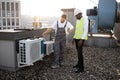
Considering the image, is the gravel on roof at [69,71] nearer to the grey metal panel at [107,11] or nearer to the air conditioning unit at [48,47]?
the air conditioning unit at [48,47]

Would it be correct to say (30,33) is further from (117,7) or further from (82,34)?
(117,7)

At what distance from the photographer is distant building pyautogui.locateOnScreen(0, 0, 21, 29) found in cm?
1411

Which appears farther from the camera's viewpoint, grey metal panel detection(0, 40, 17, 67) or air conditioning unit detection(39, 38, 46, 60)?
air conditioning unit detection(39, 38, 46, 60)

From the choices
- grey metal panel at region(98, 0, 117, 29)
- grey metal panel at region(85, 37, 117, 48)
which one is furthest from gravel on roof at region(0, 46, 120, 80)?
grey metal panel at region(85, 37, 117, 48)

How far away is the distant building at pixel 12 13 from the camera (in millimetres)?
14113

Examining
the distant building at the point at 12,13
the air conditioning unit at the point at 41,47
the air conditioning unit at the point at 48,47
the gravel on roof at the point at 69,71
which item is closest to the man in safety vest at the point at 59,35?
the gravel on roof at the point at 69,71

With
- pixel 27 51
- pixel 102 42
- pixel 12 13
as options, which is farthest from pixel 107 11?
pixel 12 13

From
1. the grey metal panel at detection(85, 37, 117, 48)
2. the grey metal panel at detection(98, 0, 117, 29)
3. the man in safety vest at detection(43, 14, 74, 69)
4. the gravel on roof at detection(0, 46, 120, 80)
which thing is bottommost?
the gravel on roof at detection(0, 46, 120, 80)

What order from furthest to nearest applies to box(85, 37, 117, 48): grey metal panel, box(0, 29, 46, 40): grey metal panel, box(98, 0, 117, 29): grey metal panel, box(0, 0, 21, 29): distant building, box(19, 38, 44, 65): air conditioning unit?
box(0, 0, 21, 29): distant building, box(85, 37, 117, 48): grey metal panel, box(98, 0, 117, 29): grey metal panel, box(19, 38, 44, 65): air conditioning unit, box(0, 29, 46, 40): grey metal panel

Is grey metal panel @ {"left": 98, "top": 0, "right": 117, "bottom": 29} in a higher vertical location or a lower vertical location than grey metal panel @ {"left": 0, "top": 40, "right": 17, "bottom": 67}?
higher

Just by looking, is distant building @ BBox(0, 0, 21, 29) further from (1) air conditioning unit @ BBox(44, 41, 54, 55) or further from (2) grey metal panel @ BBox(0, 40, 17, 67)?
(2) grey metal panel @ BBox(0, 40, 17, 67)

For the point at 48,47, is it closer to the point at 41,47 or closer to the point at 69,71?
the point at 41,47

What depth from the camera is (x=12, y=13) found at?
14734 millimetres

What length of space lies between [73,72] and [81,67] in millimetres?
202
